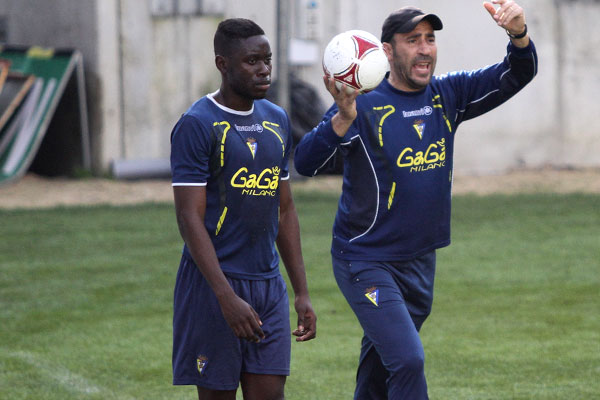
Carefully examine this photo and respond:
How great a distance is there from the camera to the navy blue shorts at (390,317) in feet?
16.5

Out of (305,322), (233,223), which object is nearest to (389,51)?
(233,223)

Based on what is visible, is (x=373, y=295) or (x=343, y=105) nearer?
(x=343, y=105)

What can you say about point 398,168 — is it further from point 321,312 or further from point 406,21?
point 321,312

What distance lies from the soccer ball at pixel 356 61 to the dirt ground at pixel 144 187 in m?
12.9

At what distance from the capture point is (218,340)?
4.81 m

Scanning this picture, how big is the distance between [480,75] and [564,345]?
3.30 metres

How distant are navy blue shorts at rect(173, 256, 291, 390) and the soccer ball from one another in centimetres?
106

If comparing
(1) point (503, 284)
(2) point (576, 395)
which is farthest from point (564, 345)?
(1) point (503, 284)

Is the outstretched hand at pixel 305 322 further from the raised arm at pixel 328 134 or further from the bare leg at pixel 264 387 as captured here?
the raised arm at pixel 328 134

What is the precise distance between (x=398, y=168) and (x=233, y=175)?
97cm

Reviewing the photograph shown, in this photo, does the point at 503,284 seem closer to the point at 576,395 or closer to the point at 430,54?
the point at 576,395

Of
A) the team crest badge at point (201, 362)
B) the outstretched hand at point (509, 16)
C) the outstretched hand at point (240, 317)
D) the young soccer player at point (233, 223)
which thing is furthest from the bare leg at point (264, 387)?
the outstretched hand at point (509, 16)

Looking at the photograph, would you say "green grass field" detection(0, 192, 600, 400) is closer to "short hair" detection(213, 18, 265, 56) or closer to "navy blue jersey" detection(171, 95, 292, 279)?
"navy blue jersey" detection(171, 95, 292, 279)

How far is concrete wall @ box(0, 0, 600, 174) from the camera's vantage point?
68.3 feet
